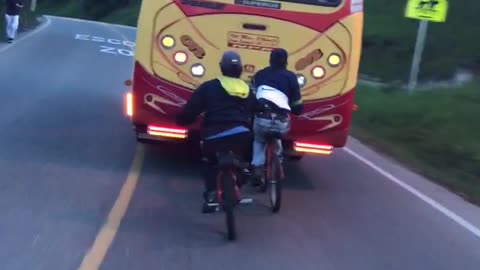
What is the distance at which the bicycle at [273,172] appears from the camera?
36.1 ft

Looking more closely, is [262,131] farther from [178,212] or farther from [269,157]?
[178,212]

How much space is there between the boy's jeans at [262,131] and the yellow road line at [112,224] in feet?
4.86

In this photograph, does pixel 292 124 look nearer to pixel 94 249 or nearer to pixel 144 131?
pixel 144 131

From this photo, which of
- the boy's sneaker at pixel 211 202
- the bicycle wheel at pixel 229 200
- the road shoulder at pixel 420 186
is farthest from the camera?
the road shoulder at pixel 420 186

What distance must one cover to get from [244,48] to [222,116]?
2.95 meters

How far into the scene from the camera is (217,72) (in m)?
12.5

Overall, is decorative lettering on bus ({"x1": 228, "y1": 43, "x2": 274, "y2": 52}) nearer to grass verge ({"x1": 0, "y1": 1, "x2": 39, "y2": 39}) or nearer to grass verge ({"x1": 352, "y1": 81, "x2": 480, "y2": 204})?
grass verge ({"x1": 352, "y1": 81, "x2": 480, "y2": 204})

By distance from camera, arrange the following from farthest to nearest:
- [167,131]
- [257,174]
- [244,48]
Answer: [167,131] → [244,48] → [257,174]

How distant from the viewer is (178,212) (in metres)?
10.9

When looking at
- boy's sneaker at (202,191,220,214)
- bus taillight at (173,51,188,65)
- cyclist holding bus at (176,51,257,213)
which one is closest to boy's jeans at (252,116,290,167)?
cyclist holding bus at (176,51,257,213)

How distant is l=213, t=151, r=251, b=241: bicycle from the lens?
957cm

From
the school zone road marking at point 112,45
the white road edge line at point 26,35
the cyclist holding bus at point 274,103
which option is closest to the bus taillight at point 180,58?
the cyclist holding bus at point 274,103

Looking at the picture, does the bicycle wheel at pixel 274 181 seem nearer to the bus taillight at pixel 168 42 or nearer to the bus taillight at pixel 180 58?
the bus taillight at pixel 180 58

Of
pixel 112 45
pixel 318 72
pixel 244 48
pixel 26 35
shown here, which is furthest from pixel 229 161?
pixel 26 35
